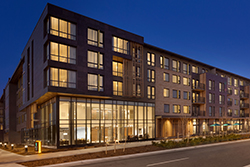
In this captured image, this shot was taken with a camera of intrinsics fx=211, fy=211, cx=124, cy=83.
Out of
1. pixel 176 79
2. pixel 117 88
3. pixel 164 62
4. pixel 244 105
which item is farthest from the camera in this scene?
pixel 244 105

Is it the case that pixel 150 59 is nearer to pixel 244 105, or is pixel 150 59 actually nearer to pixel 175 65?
pixel 175 65

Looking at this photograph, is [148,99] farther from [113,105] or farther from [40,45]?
[40,45]

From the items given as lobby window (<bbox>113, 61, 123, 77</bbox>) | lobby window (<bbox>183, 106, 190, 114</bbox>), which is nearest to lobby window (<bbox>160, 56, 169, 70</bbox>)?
lobby window (<bbox>183, 106, 190, 114</bbox>)

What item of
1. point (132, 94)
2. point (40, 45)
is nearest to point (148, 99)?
point (132, 94)

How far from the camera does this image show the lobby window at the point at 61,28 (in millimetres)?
25809

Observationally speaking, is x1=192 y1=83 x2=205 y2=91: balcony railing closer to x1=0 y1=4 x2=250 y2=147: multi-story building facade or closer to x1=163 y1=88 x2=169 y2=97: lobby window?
x1=0 y1=4 x2=250 y2=147: multi-story building facade

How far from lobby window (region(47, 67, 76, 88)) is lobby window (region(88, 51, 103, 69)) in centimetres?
289

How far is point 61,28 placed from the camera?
87.0 ft

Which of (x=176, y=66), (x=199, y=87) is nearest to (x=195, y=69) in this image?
(x=199, y=87)

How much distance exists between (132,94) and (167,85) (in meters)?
10.3

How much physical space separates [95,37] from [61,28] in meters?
4.91

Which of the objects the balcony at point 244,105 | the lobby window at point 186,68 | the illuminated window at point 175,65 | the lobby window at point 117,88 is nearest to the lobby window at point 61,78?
the lobby window at point 117,88

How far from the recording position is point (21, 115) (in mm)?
50219

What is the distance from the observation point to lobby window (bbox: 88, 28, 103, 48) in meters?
29.0
